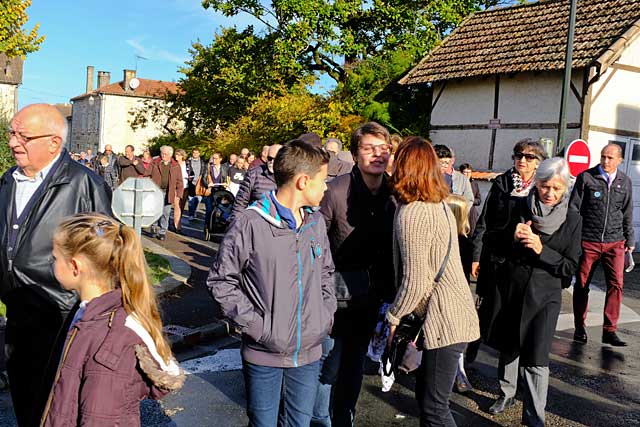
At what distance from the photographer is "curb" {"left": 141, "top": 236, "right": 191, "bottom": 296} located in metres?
8.97

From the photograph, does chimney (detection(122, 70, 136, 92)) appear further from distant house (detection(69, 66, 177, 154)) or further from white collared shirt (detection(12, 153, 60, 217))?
white collared shirt (detection(12, 153, 60, 217))

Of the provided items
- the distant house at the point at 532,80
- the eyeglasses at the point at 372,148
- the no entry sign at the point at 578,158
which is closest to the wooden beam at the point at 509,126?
the distant house at the point at 532,80

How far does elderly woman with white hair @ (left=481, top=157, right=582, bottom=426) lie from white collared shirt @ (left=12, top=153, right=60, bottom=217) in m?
3.00

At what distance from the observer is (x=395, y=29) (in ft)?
91.5

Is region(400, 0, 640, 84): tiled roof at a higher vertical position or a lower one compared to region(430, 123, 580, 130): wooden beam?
higher

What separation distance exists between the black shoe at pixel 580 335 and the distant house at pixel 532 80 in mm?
9973

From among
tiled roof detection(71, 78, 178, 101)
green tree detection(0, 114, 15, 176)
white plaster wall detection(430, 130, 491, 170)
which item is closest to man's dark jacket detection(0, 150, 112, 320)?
green tree detection(0, 114, 15, 176)

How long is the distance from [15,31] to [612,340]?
17.1m

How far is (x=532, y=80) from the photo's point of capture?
17750mm

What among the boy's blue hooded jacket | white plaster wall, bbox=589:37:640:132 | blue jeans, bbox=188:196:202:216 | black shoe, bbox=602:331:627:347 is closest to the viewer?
the boy's blue hooded jacket

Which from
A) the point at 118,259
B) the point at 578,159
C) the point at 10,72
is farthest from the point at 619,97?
the point at 10,72

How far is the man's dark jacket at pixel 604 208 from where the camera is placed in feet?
24.8

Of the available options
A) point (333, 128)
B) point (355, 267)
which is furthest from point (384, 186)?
point (333, 128)

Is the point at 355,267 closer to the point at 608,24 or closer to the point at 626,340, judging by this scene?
the point at 626,340
